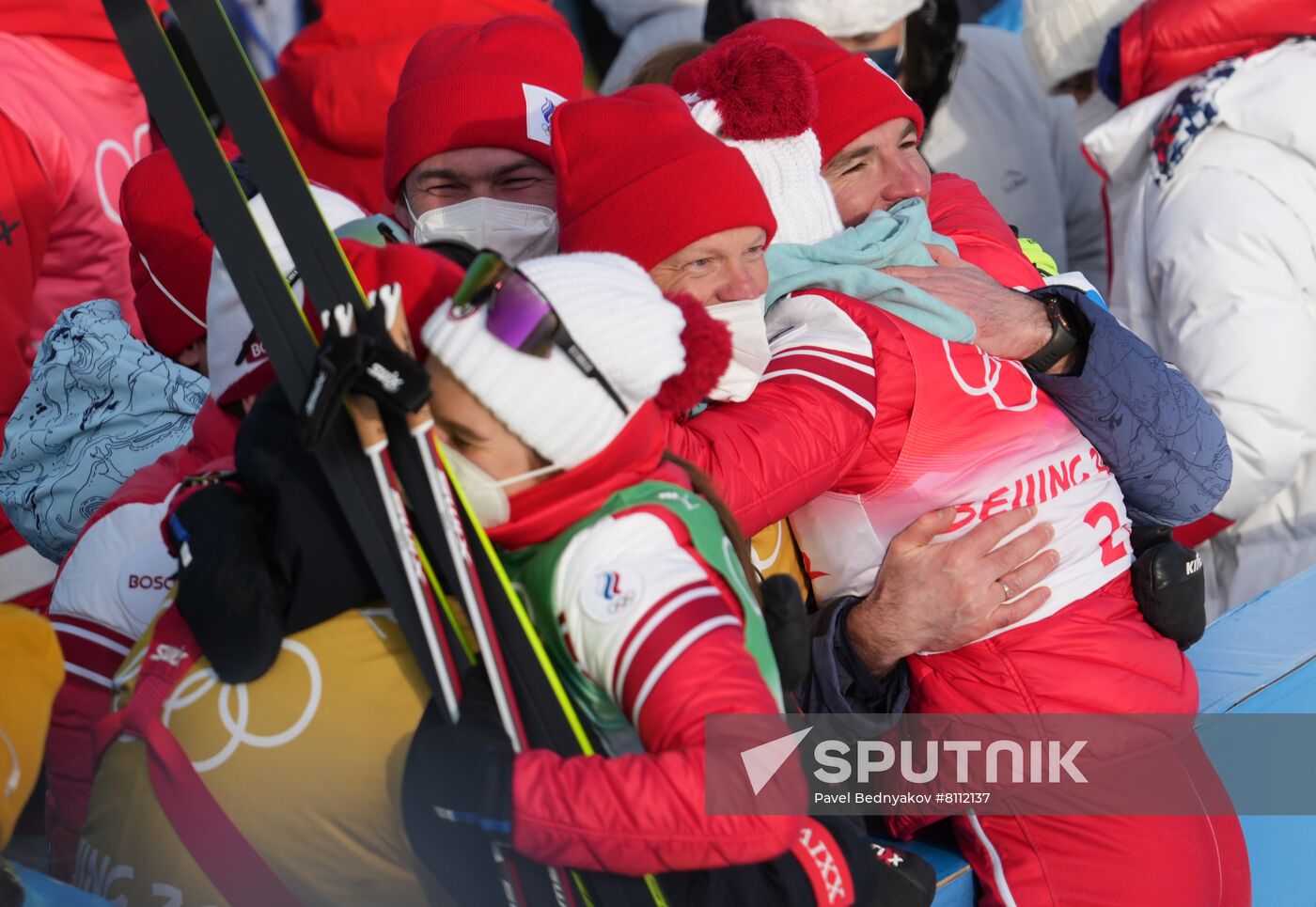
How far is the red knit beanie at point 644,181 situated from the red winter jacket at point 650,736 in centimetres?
63

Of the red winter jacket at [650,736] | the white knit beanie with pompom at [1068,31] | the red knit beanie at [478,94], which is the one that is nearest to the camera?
the red winter jacket at [650,736]


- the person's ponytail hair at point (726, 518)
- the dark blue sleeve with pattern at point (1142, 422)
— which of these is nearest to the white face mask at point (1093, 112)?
the dark blue sleeve with pattern at point (1142, 422)

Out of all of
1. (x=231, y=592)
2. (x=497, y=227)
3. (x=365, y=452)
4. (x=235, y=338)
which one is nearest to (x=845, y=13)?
(x=497, y=227)

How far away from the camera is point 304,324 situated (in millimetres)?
1436

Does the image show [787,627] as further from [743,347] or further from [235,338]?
[235,338]

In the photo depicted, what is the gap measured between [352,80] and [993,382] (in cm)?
201

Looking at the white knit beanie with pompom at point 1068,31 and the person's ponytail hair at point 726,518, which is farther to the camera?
the white knit beanie with pompom at point 1068,31

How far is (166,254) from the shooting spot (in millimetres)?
2330

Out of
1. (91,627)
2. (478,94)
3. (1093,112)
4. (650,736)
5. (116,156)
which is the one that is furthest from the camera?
(1093,112)

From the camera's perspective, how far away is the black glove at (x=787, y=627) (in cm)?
160

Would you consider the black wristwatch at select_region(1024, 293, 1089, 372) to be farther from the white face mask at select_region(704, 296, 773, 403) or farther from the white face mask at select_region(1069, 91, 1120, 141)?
the white face mask at select_region(1069, 91, 1120, 141)

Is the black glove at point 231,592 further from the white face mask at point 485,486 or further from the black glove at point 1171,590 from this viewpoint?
the black glove at point 1171,590

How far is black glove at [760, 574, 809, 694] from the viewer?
1600mm

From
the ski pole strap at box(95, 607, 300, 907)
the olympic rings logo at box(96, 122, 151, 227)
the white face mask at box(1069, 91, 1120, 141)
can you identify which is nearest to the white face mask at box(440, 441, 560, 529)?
the ski pole strap at box(95, 607, 300, 907)
